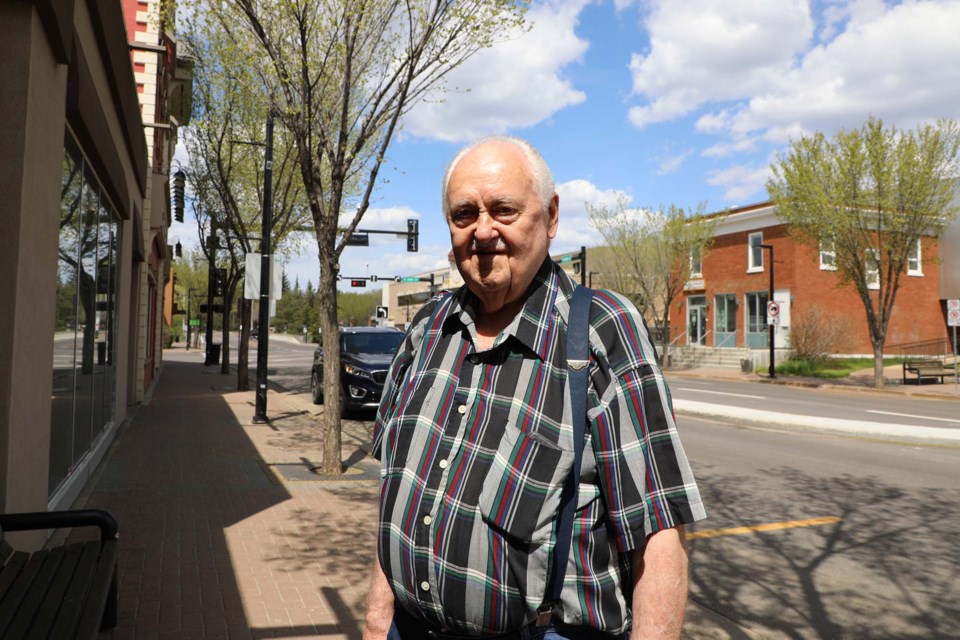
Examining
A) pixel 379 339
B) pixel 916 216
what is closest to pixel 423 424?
pixel 379 339

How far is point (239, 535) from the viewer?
19.7 feet

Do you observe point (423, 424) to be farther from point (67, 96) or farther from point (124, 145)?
point (124, 145)

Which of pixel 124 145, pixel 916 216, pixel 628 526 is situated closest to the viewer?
pixel 628 526

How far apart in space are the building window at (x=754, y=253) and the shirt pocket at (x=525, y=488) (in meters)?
37.0

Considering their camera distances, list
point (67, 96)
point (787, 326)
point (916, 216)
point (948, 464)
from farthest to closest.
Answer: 1. point (787, 326)
2. point (916, 216)
3. point (948, 464)
4. point (67, 96)

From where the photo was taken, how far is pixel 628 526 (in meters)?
1.61

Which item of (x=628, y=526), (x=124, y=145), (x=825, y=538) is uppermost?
(x=124, y=145)

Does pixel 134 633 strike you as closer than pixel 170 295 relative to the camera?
Yes

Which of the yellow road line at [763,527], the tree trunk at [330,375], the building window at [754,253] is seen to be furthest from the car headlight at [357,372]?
the building window at [754,253]

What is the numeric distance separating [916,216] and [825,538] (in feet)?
61.6

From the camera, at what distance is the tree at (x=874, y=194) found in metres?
21.6

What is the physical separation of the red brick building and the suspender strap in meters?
33.1

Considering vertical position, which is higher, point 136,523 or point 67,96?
point 67,96

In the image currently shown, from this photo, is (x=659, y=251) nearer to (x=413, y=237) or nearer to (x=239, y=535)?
(x=413, y=237)
